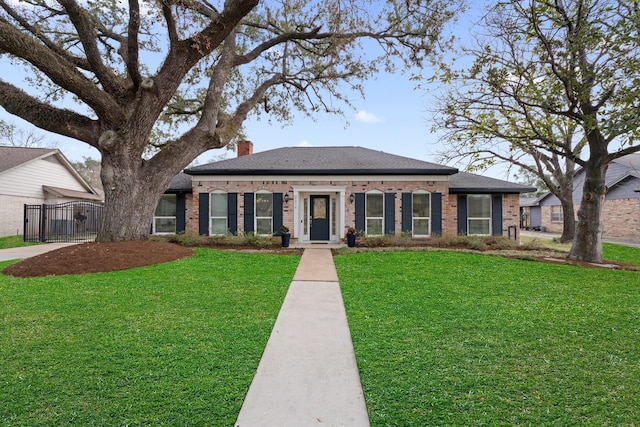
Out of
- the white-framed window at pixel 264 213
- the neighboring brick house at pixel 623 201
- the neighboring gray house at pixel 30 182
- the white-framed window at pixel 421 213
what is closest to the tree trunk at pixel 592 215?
the white-framed window at pixel 421 213

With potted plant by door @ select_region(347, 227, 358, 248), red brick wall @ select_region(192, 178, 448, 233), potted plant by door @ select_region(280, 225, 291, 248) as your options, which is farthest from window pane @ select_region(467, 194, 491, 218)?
potted plant by door @ select_region(280, 225, 291, 248)

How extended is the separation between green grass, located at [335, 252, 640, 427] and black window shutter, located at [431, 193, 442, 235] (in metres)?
6.13

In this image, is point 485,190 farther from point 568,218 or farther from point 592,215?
point 568,218

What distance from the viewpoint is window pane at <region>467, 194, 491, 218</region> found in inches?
523

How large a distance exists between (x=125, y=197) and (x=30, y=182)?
44.4 ft

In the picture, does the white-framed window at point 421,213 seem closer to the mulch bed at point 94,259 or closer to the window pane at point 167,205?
the mulch bed at point 94,259

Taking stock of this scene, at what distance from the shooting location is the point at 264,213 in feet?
42.4

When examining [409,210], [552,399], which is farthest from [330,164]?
[552,399]

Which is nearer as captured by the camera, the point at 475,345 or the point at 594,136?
the point at 475,345

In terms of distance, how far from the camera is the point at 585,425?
221cm

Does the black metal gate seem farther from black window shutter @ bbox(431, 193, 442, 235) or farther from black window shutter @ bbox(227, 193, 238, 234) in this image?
black window shutter @ bbox(431, 193, 442, 235)

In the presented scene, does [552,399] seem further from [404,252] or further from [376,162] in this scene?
[376,162]

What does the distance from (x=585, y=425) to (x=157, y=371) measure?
134 inches

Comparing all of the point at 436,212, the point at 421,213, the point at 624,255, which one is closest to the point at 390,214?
the point at 421,213
